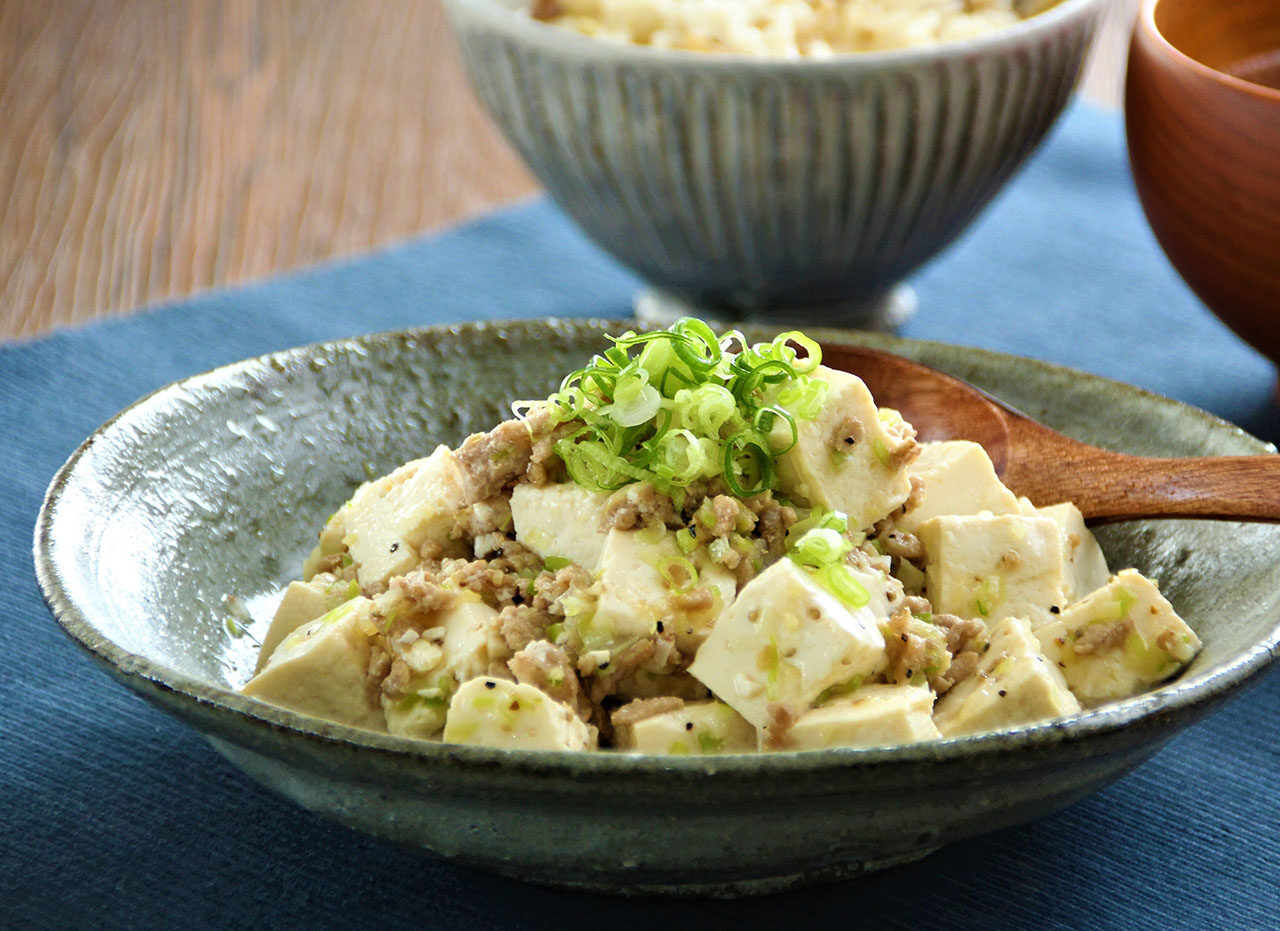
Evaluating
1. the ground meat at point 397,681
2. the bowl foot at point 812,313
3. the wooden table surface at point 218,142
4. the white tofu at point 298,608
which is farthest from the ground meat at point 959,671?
the wooden table surface at point 218,142

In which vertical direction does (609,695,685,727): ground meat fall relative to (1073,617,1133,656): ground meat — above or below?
above

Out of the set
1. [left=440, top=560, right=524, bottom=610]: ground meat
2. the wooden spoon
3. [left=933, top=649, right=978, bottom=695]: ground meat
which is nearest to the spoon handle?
the wooden spoon

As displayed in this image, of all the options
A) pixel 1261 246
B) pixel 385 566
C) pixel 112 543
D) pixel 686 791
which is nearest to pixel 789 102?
pixel 1261 246

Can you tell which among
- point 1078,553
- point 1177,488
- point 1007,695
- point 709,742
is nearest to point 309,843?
point 709,742

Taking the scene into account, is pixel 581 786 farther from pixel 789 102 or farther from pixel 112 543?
pixel 789 102

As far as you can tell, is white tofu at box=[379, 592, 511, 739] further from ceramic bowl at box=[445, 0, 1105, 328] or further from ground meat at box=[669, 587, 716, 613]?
ceramic bowl at box=[445, 0, 1105, 328]

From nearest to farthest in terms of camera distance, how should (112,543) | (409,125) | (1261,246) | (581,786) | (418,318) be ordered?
(581,786) < (112,543) < (1261,246) < (418,318) < (409,125)
